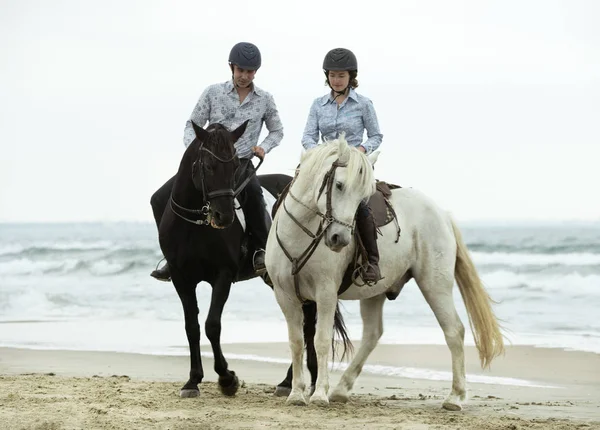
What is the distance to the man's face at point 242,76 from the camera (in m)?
7.22

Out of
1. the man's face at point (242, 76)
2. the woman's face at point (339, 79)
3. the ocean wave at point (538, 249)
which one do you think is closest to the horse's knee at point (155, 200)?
the man's face at point (242, 76)

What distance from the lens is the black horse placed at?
6527 millimetres

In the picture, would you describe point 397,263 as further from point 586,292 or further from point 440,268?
point 586,292

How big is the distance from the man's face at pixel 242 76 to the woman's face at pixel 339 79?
2.11 feet

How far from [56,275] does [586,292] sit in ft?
42.5

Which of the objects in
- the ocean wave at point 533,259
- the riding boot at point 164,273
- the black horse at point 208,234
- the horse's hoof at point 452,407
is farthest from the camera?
the ocean wave at point 533,259

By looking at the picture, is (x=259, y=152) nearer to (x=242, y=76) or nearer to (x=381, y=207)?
(x=242, y=76)

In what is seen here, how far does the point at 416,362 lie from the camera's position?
985 cm

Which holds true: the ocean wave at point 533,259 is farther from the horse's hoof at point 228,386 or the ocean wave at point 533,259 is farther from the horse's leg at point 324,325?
the horse's leg at point 324,325

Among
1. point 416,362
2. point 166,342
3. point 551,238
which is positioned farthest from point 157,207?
point 551,238

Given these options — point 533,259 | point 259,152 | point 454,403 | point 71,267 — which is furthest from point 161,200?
point 533,259

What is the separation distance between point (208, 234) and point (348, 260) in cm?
110

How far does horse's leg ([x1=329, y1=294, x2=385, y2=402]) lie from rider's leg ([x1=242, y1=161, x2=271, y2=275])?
0.88 meters

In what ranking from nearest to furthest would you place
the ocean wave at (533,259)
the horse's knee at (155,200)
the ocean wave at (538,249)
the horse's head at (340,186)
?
1. the horse's head at (340,186)
2. the horse's knee at (155,200)
3. the ocean wave at (533,259)
4. the ocean wave at (538,249)
